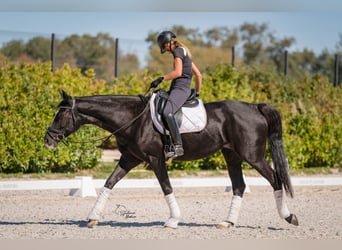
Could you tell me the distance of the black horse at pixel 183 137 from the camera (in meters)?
8.81

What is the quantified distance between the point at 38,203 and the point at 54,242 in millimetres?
4502

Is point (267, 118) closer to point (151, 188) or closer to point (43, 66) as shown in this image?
point (151, 188)

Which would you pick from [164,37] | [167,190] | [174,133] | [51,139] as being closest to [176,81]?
[164,37]

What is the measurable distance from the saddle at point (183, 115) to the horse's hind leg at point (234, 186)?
729 mm

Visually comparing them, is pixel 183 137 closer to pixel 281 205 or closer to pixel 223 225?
pixel 223 225

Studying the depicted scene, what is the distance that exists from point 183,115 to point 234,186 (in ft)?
4.18

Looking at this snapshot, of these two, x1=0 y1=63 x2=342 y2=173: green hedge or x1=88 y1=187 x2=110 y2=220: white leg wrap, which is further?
x1=0 y1=63 x2=342 y2=173: green hedge

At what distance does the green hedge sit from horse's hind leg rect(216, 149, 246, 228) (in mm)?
6601

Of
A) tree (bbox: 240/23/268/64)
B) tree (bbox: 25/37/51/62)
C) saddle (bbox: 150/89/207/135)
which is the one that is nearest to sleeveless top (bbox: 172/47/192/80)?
saddle (bbox: 150/89/207/135)

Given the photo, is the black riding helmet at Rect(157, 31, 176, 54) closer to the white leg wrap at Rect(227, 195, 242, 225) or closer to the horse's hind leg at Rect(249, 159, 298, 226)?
the horse's hind leg at Rect(249, 159, 298, 226)

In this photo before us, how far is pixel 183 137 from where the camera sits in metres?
8.97

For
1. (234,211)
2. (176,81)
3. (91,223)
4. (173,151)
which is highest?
(176,81)

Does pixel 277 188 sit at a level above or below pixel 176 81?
below

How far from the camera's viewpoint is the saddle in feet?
29.0
